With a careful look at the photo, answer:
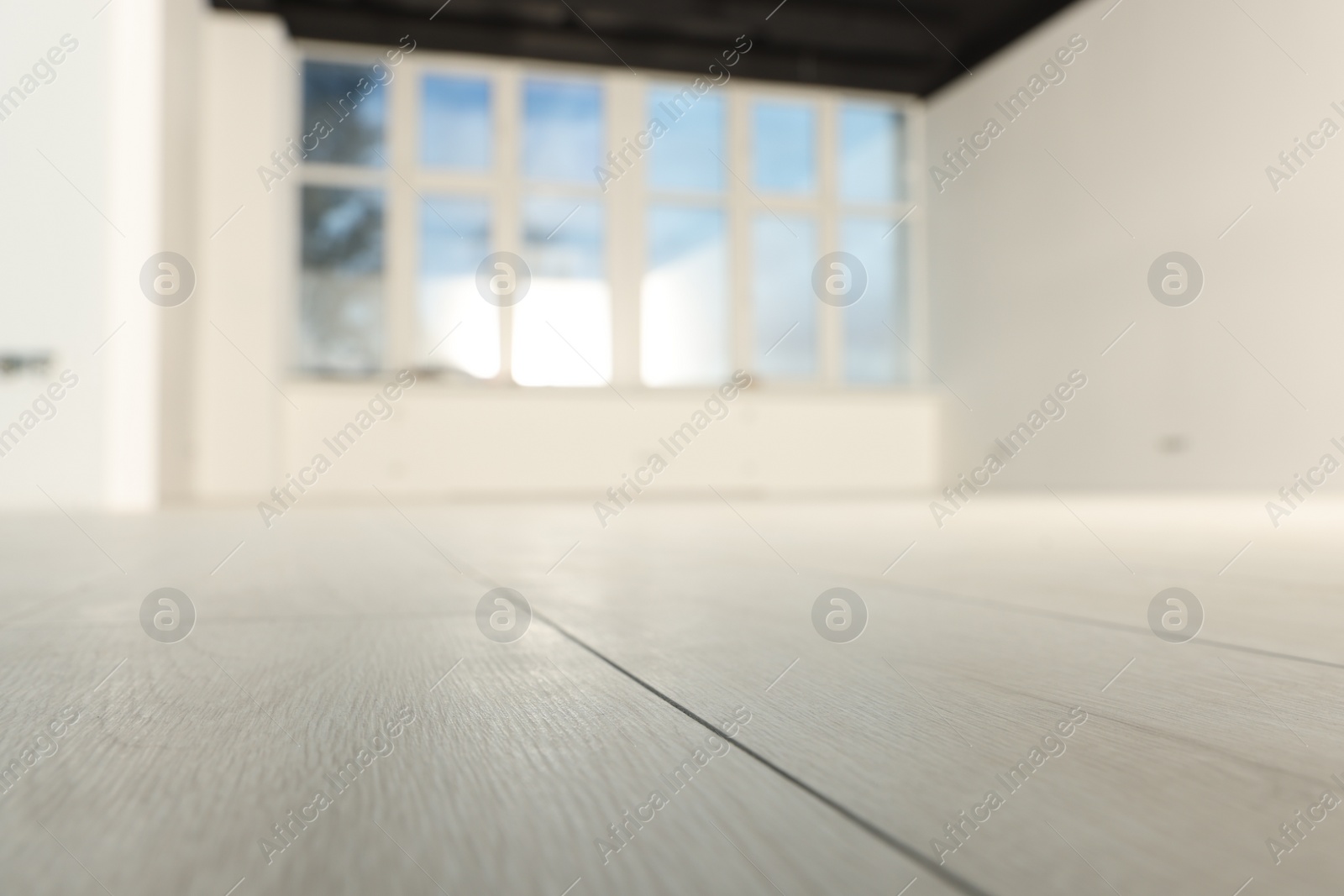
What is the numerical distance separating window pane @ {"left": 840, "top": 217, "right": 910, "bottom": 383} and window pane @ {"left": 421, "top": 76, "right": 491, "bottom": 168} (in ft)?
11.8

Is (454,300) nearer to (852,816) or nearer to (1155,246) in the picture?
(1155,246)

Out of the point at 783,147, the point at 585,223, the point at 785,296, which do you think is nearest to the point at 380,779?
the point at 585,223

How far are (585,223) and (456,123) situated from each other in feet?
4.79

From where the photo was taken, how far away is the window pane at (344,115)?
8617 mm

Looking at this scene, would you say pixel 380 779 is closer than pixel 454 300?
Yes

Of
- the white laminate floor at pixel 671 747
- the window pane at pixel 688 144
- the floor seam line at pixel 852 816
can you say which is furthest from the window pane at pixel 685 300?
the floor seam line at pixel 852 816

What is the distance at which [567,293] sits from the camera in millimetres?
8992

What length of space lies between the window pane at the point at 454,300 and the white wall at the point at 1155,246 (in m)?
4.48

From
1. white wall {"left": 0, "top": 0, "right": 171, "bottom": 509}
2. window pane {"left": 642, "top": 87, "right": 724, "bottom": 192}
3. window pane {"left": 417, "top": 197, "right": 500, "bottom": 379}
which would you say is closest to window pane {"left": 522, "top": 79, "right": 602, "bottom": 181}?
window pane {"left": 642, "top": 87, "right": 724, "bottom": 192}

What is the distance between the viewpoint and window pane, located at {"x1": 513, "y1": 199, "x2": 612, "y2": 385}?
8.91 m

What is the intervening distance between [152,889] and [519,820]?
12 centimetres

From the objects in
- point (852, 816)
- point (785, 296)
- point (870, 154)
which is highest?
point (870, 154)

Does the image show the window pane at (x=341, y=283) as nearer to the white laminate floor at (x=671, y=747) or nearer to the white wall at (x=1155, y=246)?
the white wall at (x=1155, y=246)

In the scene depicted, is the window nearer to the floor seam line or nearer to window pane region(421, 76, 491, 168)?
window pane region(421, 76, 491, 168)
